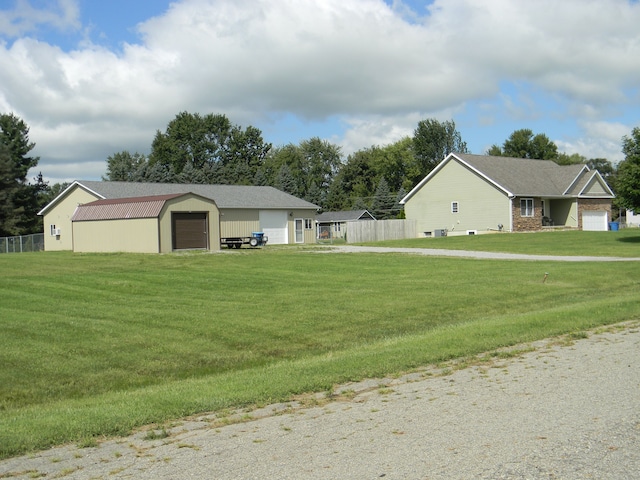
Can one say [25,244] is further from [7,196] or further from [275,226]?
[275,226]

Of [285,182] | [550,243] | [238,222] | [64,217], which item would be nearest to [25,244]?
[64,217]

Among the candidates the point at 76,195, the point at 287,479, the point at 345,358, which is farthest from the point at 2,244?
the point at 287,479

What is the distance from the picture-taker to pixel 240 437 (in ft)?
22.1

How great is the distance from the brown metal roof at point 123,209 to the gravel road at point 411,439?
110ft

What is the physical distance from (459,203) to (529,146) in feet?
177

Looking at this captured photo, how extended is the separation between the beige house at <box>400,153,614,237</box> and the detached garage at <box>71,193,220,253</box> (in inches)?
888

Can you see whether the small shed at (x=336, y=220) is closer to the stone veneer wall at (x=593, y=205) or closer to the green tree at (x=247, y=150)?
the green tree at (x=247, y=150)

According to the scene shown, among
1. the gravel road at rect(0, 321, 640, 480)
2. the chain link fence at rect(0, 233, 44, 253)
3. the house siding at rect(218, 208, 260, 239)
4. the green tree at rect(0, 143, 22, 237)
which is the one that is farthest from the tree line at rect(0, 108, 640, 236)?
the gravel road at rect(0, 321, 640, 480)

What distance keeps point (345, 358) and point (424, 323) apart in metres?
5.22

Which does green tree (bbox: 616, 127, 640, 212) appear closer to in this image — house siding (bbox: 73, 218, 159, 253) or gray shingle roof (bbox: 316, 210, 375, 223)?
house siding (bbox: 73, 218, 159, 253)

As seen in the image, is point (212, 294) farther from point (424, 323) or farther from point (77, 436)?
point (77, 436)

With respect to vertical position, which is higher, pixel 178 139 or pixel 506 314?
pixel 178 139

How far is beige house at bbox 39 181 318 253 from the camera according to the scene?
40.9 m

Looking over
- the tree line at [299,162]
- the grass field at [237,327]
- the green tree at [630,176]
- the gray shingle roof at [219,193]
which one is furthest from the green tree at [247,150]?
the grass field at [237,327]
